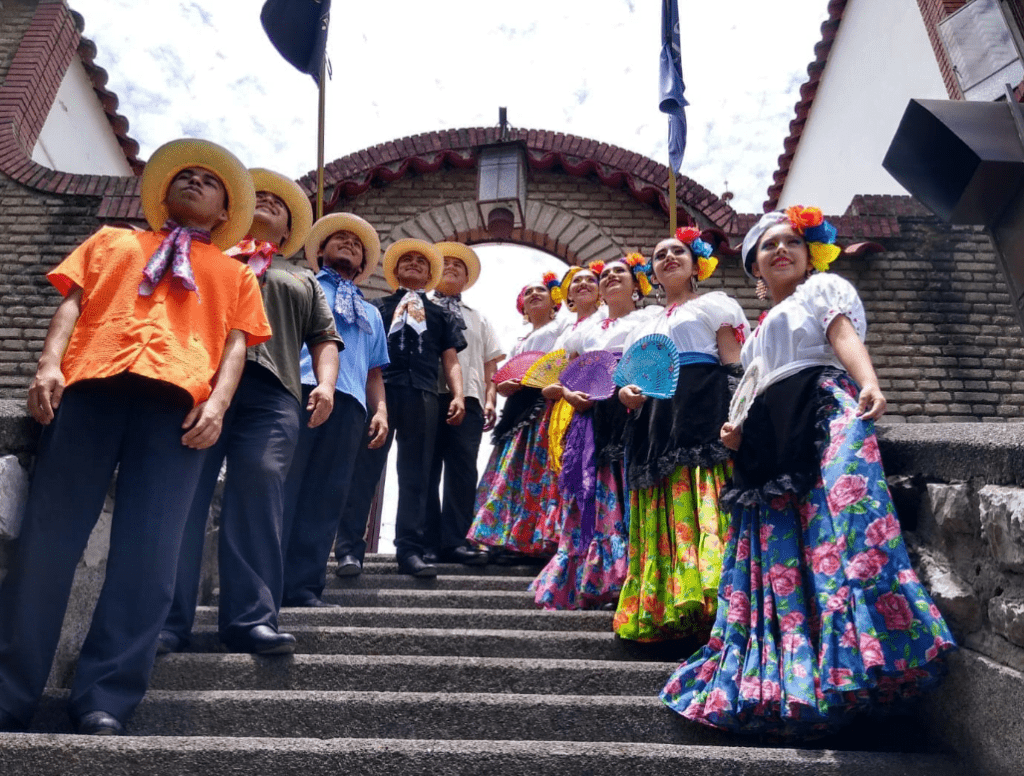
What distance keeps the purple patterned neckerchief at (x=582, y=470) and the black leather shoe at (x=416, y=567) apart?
78 centimetres

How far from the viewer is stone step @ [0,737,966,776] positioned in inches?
78.7

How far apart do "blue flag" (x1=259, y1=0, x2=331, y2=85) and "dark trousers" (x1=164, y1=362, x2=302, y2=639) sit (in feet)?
16.9

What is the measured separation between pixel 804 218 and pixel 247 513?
223cm

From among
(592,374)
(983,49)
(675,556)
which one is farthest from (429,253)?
(983,49)

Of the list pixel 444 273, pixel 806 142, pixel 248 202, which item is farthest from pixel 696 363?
pixel 806 142

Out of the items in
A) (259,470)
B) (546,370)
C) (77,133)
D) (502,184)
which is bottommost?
(259,470)

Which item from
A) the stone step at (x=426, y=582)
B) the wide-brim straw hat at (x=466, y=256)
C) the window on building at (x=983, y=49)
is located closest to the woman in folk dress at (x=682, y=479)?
the stone step at (x=426, y=582)

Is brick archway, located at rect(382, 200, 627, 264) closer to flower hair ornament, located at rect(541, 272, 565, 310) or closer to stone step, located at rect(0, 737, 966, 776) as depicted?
flower hair ornament, located at rect(541, 272, 565, 310)

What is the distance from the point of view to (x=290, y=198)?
360 cm

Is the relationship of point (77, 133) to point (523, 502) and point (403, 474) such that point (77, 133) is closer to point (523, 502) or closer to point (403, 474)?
point (403, 474)

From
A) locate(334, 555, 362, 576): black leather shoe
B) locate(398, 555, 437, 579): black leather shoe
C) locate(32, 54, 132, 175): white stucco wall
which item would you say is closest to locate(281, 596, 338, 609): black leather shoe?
locate(334, 555, 362, 576): black leather shoe

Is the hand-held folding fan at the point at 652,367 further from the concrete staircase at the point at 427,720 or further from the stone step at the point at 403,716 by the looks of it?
the stone step at the point at 403,716

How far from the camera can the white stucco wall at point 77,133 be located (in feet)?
30.3

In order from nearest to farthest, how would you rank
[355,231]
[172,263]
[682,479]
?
[172,263] → [682,479] → [355,231]
